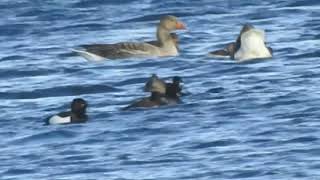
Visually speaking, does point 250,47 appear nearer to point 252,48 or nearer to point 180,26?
point 252,48

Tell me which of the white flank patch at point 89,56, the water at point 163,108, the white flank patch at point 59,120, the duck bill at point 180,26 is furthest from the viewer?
the duck bill at point 180,26

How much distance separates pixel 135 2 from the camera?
44.7 meters

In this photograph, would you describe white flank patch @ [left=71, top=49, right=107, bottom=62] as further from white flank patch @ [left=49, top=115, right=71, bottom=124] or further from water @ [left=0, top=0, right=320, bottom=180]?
white flank patch @ [left=49, top=115, right=71, bottom=124]

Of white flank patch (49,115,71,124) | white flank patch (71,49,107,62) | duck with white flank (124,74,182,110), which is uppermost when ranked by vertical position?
white flank patch (71,49,107,62)

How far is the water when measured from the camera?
24516 mm

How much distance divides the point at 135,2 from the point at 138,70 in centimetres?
1016

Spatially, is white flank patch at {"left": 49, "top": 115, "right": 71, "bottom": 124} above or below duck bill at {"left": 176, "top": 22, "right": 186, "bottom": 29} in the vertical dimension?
below

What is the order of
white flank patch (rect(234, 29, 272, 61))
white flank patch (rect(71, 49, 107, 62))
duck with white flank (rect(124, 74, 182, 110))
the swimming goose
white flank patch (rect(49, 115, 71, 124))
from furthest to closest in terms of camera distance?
the swimming goose
white flank patch (rect(71, 49, 107, 62))
white flank patch (rect(234, 29, 272, 61))
duck with white flank (rect(124, 74, 182, 110))
white flank patch (rect(49, 115, 71, 124))

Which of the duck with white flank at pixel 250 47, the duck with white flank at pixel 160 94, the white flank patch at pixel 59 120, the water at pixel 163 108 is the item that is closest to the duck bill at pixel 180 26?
the water at pixel 163 108

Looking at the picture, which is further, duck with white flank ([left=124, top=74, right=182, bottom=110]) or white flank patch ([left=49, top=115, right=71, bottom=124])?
duck with white flank ([left=124, top=74, right=182, bottom=110])

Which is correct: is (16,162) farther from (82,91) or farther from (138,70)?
(138,70)

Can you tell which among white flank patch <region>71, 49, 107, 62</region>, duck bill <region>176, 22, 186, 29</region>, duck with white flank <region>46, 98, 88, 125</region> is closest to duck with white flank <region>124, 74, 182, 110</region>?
duck with white flank <region>46, 98, 88, 125</region>

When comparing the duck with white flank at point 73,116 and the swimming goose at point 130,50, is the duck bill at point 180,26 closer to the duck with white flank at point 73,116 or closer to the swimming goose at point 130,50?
the swimming goose at point 130,50

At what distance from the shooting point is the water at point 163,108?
24516 mm
